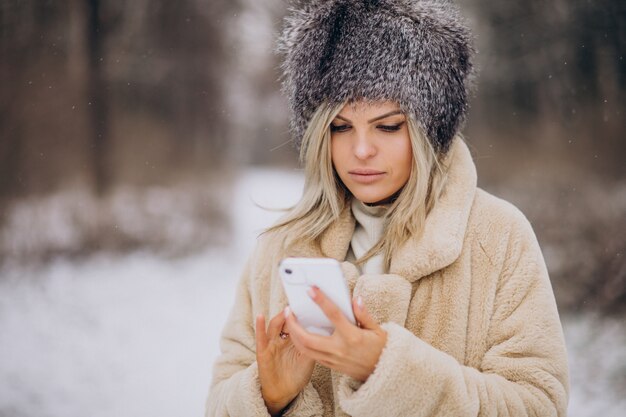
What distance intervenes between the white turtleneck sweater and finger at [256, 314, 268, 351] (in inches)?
13.1

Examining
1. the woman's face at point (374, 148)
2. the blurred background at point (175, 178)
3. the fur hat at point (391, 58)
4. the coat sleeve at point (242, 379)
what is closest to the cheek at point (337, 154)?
the woman's face at point (374, 148)

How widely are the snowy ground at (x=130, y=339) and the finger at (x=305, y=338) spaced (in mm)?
2045

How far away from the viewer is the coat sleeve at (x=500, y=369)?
43.6 inches

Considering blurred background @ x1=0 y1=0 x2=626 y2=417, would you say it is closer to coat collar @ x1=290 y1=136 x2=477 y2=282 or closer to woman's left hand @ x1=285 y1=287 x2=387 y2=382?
coat collar @ x1=290 y1=136 x2=477 y2=282

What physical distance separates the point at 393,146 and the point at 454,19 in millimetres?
365

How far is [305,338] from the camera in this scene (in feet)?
3.55

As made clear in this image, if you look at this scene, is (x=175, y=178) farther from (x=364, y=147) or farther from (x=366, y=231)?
(x=364, y=147)

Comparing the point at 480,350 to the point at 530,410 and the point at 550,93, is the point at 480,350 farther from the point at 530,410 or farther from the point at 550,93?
the point at 550,93

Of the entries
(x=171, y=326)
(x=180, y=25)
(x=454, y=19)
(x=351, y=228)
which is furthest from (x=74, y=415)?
(x=180, y=25)

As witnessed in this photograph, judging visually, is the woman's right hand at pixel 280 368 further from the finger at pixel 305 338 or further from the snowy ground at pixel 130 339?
the snowy ground at pixel 130 339

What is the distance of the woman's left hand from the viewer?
1060 mm

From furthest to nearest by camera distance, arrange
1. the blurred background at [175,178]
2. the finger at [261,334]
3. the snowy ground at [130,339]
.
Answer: the blurred background at [175,178] → the snowy ground at [130,339] → the finger at [261,334]

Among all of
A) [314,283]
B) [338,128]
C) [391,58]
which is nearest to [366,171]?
[338,128]

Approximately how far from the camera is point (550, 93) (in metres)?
4.30
